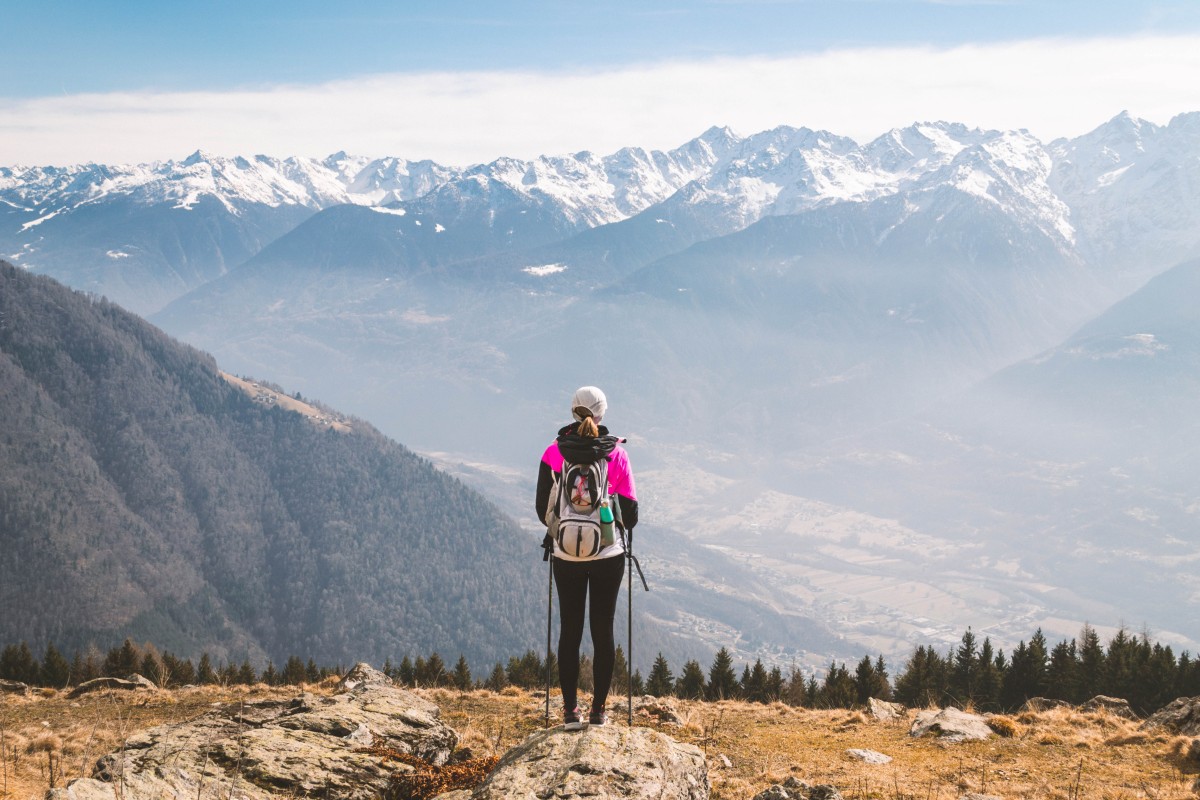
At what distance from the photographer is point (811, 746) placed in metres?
18.7

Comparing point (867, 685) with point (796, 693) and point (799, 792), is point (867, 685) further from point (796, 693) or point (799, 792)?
point (799, 792)

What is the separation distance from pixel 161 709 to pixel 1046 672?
187ft

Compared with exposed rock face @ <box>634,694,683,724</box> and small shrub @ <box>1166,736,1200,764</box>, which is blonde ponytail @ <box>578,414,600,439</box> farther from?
small shrub @ <box>1166,736,1200,764</box>

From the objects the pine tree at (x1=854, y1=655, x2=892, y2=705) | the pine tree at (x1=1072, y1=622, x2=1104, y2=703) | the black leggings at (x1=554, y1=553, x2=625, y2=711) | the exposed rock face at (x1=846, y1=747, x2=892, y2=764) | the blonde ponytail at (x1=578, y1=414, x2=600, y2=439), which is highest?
the blonde ponytail at (x1=578, y1=414, x2=600, y2=439)

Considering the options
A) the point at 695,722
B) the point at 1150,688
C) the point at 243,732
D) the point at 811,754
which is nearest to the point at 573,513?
the point at 243,732

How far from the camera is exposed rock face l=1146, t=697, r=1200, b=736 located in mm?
17906

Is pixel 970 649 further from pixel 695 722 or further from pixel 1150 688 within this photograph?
pixel 695 722

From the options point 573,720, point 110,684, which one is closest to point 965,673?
point 110,684

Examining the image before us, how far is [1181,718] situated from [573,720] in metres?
14.5

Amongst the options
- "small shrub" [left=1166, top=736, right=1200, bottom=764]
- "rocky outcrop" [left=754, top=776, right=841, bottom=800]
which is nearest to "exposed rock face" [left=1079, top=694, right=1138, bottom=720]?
"small shrub" [left=1166, top=736, right=1200, bottom=764]

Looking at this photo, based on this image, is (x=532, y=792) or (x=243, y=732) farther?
(x=243, y=732)

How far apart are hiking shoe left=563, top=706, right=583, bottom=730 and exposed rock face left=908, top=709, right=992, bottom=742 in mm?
9965

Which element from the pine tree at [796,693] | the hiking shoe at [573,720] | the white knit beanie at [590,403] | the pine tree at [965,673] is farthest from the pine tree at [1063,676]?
the white knit beanie at [590,403]

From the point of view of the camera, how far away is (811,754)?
17.9 meters
